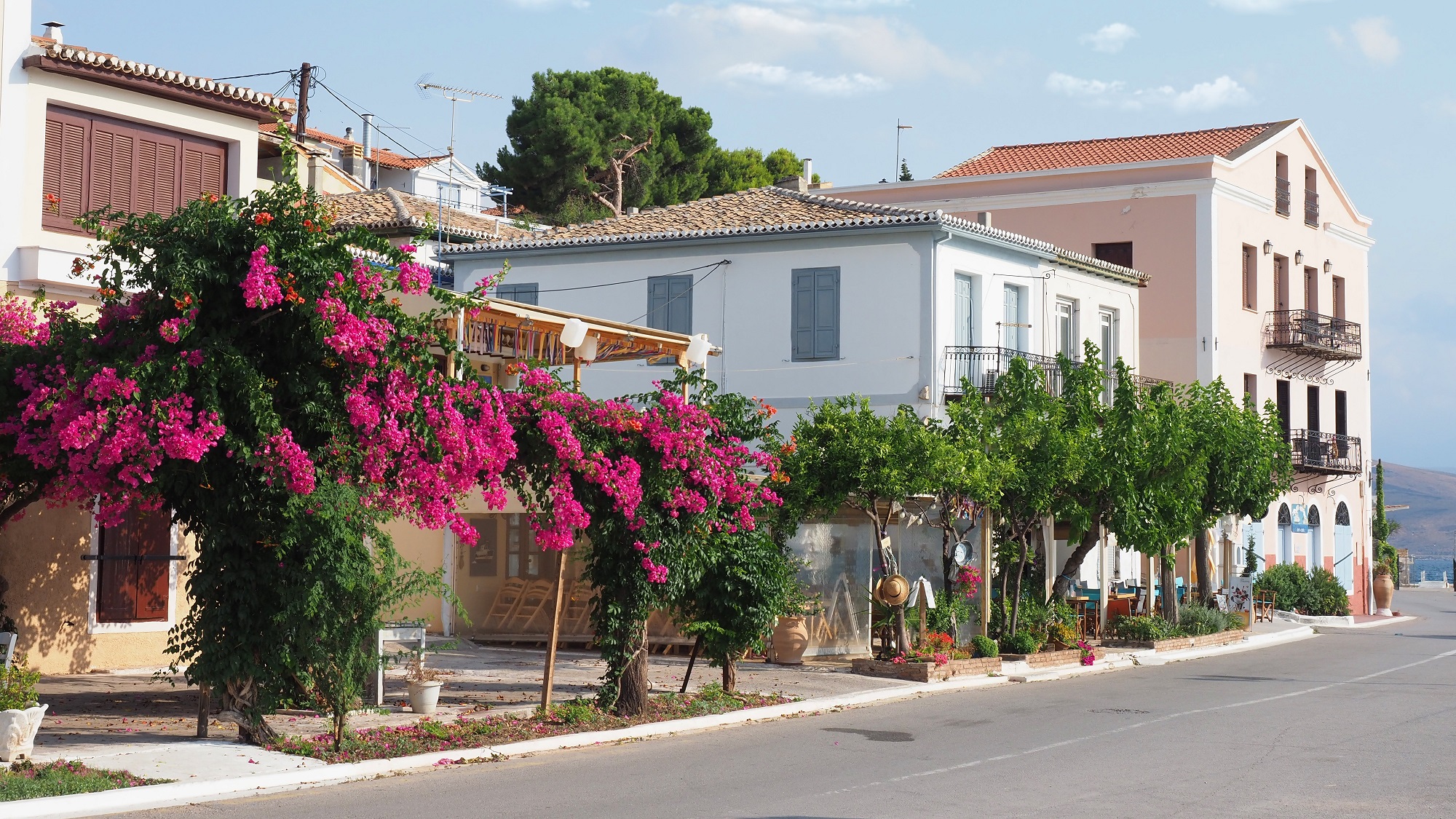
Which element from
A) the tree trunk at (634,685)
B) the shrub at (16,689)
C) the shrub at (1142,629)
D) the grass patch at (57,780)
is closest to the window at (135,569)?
the tree trunk at (634,685)

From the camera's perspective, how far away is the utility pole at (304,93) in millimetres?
49438

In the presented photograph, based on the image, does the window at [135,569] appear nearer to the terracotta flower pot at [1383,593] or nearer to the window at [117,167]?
the window at [117,167]

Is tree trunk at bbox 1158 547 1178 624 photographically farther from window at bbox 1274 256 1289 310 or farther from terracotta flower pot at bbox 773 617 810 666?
window at bbox 1274 256 1289 310

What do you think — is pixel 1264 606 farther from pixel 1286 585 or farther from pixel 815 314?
pixel 815 314

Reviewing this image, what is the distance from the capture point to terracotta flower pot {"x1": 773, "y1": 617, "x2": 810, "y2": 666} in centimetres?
2350

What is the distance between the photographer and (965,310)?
31.5 metres

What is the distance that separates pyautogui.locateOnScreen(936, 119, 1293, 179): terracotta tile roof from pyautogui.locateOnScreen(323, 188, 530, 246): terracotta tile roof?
13900 mm


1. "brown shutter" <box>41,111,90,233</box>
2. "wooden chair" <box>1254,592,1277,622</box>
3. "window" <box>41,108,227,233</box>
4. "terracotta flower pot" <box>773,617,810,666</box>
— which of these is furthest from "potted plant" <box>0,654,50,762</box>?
"wooden chair" <box>1254,592,1277,622</box>

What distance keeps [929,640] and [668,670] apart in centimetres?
399

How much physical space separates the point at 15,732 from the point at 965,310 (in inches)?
882

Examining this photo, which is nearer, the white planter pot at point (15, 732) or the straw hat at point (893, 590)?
the white planter pot at point (15, 732)

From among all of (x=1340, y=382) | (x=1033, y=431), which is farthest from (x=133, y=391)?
(x=1340, y=382)

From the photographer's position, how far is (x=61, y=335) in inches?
561

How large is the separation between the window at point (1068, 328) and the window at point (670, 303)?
8.91 m
